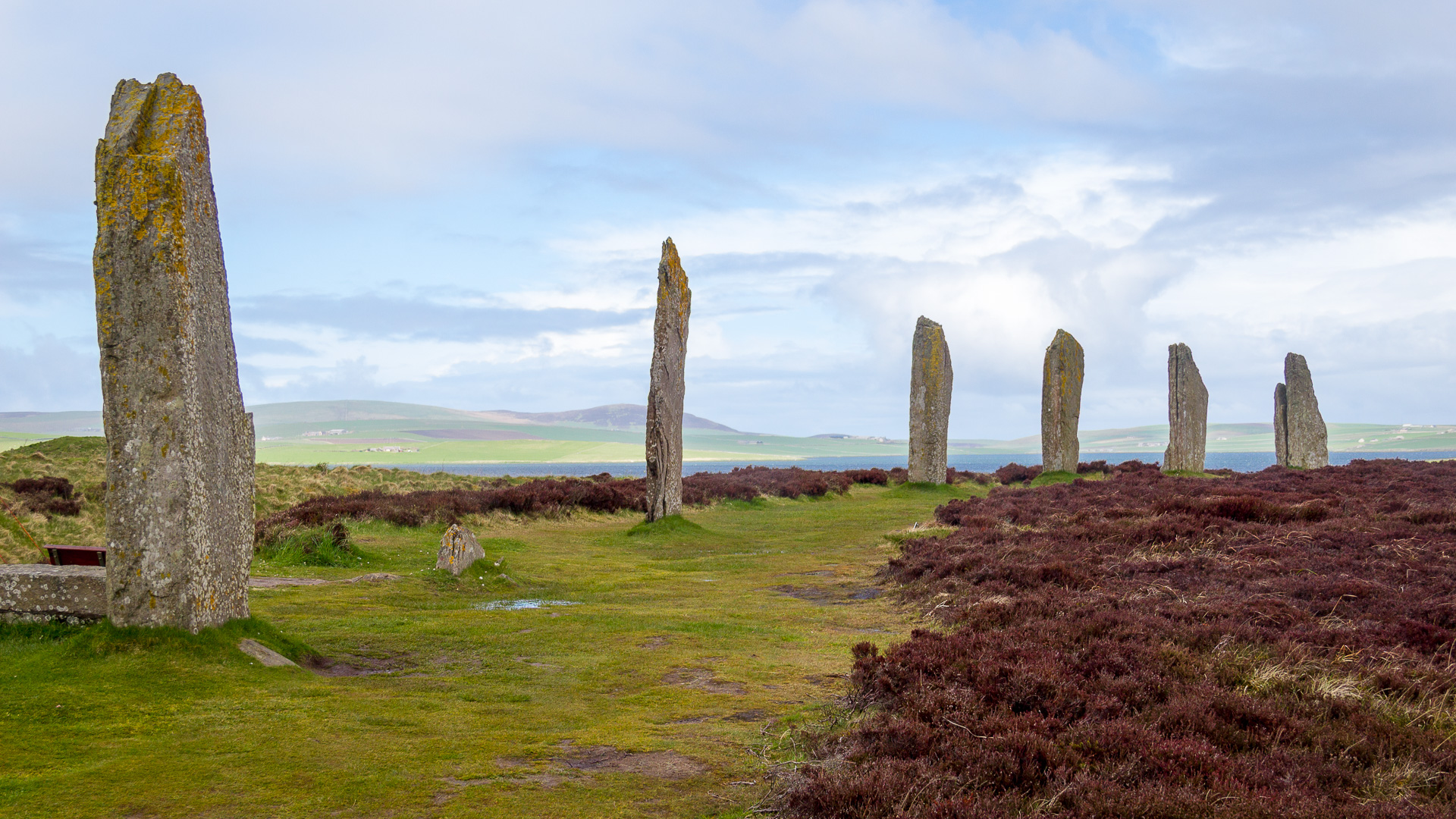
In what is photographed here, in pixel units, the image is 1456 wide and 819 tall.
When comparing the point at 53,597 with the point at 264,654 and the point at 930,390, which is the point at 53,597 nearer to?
the point at 264,654

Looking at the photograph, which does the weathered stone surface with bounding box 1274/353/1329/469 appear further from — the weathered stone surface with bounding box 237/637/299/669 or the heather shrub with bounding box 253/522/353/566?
the weathered stone surface with bounding box 237/637/299/669

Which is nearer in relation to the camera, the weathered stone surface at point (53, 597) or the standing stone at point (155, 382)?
the standing stone at point (155, 382)

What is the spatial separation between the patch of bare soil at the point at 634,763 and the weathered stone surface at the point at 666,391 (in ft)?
50.4

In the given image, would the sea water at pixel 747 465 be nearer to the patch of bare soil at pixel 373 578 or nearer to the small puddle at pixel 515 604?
the patch of bare soil at pixel 373 578

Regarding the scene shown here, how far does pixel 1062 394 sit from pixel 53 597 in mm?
31932

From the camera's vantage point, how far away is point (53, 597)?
8.55m

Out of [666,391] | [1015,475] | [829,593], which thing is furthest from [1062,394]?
[829,593]

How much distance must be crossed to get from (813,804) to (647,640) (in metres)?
5.65

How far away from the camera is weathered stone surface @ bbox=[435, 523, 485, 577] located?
47.5 feet

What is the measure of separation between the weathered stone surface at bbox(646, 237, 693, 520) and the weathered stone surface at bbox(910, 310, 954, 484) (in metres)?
13.2

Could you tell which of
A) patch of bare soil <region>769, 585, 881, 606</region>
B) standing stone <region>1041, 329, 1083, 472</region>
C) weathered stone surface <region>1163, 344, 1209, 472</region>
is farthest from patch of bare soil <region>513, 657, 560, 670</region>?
weathered stone surface <region>1163, 344, 1209, 472</region>

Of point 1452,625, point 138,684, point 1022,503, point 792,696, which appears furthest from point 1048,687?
point 1022,503

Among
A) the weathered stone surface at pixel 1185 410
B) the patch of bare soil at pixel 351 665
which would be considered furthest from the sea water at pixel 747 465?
the patch of bare soil at pixel 351 665

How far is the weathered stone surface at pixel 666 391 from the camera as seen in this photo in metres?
21.6
